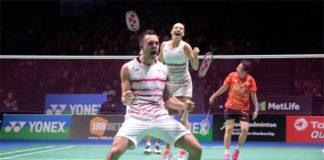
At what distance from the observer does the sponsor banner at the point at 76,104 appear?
14031 mm

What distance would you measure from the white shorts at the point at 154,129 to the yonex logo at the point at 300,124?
29.8 ft

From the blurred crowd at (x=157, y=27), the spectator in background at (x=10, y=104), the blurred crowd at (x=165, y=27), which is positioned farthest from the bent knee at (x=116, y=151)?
the blurred crowd at (x=165, y=27)

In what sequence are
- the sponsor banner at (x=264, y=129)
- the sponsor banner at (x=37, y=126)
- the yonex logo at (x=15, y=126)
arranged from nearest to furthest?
the sponsor banner at (x=264, y=129)
the sponsor banner at (x=37, y=126)
the yonex logo at (x=15, y=126)

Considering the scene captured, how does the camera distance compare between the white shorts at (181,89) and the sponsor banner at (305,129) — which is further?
the sponsor banner at (305,129)

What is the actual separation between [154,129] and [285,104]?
942cm

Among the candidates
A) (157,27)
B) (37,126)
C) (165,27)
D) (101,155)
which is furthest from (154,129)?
(157,27)

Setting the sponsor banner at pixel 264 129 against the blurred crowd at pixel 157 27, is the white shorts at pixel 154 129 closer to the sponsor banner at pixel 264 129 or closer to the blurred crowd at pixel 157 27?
the sponsor banner at pixel 264 129

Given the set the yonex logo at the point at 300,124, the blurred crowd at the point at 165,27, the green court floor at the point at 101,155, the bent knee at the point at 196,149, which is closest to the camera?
the bent knee at the point at 196,149

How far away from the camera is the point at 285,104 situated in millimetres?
13383

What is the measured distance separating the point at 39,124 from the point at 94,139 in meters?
1.67

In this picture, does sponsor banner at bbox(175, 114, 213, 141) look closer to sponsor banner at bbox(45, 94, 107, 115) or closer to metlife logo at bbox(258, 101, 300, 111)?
metlife logo at bbox(258, 101, 300, 111)

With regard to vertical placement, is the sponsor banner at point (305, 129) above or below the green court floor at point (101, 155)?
above

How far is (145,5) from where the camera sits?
20672 mm

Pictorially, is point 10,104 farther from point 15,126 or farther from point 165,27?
point 165,27
